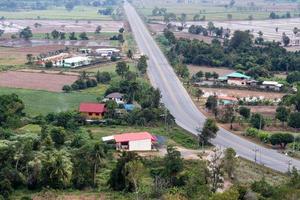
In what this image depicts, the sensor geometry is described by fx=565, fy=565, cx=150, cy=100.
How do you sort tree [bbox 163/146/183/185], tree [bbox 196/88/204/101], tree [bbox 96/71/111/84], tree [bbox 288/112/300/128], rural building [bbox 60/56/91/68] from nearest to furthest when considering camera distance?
1. tree [bbox 163/146/183/185]
2. tree [bbox 288/112/300/128]
3. tree [bbox 196/88/204/101]
4. tree [bbox 96/71/111/84]
5. rural building [bbox 60/56/91/68]

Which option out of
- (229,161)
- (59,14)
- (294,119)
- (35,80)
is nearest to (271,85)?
(294,119)

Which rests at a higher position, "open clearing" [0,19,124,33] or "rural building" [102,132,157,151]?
"open clearing" [0,19,124,33]

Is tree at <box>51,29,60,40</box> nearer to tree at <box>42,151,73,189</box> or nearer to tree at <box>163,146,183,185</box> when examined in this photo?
tree at <box>42,151,73,189</box>

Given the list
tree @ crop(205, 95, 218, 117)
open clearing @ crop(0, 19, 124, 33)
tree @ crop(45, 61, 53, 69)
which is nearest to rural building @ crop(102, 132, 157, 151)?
tree @ crop(205, 95, 218, 117)

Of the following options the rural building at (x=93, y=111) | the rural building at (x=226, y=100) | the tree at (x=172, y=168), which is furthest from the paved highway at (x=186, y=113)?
the tree at (x=172, y=168)

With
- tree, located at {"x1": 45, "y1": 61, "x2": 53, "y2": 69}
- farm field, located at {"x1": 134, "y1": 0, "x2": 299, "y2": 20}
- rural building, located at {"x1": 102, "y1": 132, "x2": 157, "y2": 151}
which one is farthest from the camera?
farm field, located at {"x1": 134, "y1": 0, "x2": 299, "y2": 20}

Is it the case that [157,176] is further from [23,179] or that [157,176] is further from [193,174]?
[23,179]

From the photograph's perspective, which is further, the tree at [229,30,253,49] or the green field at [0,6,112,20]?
the green field at [0,6,112,20]
